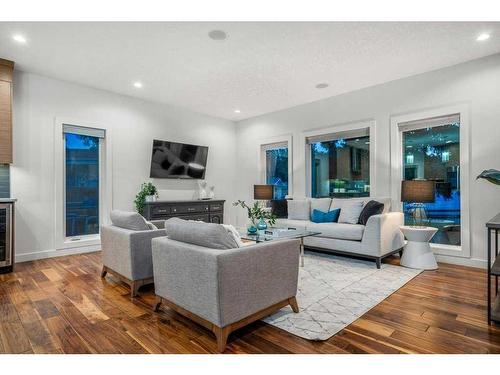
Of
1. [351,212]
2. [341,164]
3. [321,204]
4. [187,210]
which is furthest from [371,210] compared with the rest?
[187,210]

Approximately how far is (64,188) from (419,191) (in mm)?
5257

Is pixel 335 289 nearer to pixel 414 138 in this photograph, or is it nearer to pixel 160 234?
pixel 160 234

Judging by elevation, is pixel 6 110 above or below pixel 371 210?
above

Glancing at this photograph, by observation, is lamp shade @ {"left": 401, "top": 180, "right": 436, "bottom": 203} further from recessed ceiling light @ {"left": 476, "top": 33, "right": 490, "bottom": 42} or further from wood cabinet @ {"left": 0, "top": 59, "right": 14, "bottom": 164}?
wood cabinet @ {"left": 0, "top": 59, "right": 14, "bottom": 164}

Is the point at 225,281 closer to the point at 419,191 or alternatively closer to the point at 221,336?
the point at 221,336

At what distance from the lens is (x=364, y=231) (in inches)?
153

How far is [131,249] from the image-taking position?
9.15 feet

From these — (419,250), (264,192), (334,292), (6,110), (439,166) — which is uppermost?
(6,110)

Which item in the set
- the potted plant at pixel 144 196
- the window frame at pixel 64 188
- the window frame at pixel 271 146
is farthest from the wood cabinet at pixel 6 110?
the window frame at pixel 271 146

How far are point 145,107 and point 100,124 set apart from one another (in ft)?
3.08

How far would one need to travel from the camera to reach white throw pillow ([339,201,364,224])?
4.37 m

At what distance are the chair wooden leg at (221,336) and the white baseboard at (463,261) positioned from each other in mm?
3620

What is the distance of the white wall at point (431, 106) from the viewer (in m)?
3.72
